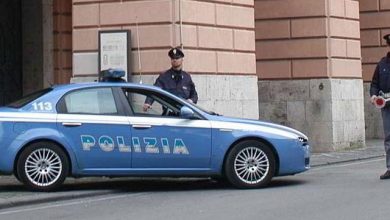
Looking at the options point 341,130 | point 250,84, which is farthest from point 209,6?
point 341,130

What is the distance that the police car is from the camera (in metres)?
10.3

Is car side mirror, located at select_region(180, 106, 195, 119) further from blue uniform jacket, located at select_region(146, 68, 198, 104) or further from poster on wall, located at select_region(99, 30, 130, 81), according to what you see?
poster on wall, located at select_region(99, 30, 130, 81)

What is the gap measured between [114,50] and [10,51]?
386cm

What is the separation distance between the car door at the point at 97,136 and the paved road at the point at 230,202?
0.45m

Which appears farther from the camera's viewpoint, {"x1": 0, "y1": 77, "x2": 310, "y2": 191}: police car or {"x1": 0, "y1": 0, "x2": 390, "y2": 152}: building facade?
{"x1": 0, "y1": 0, "x2": 390, "y2": 152}: building facade

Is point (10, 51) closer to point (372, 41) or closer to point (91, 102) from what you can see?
point (91, 102)

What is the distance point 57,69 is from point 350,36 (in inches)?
259

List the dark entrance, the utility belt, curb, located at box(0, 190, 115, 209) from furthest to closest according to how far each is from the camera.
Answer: the dark entrance < the utility belt < curb, located at box(0, 190, 115, 209)

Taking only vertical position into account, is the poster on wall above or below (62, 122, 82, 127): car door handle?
above

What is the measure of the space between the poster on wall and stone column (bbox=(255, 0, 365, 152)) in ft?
15.2

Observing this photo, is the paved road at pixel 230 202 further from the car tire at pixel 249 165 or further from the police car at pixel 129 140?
the police car at pixel 129 140

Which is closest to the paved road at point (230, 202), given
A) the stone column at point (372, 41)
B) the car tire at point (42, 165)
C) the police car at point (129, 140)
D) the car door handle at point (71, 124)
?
the police car at point (129, 140)

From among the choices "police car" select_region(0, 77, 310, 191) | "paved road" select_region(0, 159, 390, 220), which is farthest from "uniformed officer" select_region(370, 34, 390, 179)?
"police car" select_region(0, 77, 310, 191)

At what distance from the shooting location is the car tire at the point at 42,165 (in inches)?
405
